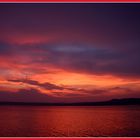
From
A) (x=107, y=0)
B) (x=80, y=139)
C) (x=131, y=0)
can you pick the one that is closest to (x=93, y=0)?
(x=107, y=0)

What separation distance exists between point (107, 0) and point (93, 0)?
0.65ft

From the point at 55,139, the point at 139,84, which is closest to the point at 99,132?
the point at 139,84

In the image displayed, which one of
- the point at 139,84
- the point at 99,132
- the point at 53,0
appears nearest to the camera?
the point at 53,0

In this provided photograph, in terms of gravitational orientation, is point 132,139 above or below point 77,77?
below

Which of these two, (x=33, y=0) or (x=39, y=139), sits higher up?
(x=33, y=0)

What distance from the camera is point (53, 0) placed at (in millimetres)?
4535

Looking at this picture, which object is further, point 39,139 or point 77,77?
point 77,77

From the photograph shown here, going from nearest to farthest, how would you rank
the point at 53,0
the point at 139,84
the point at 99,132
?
the point at 53,0
the point at 99,132
the point at 139,84

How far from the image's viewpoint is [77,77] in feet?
61.3

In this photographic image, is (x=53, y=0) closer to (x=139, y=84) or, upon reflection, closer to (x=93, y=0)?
(x=93, y=0)

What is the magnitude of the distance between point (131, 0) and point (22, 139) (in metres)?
2.56

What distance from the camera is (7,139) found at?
4.63m

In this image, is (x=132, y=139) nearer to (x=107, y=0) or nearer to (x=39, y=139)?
(x=39, y=139)

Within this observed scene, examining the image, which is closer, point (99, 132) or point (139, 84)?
point (99, 132)
